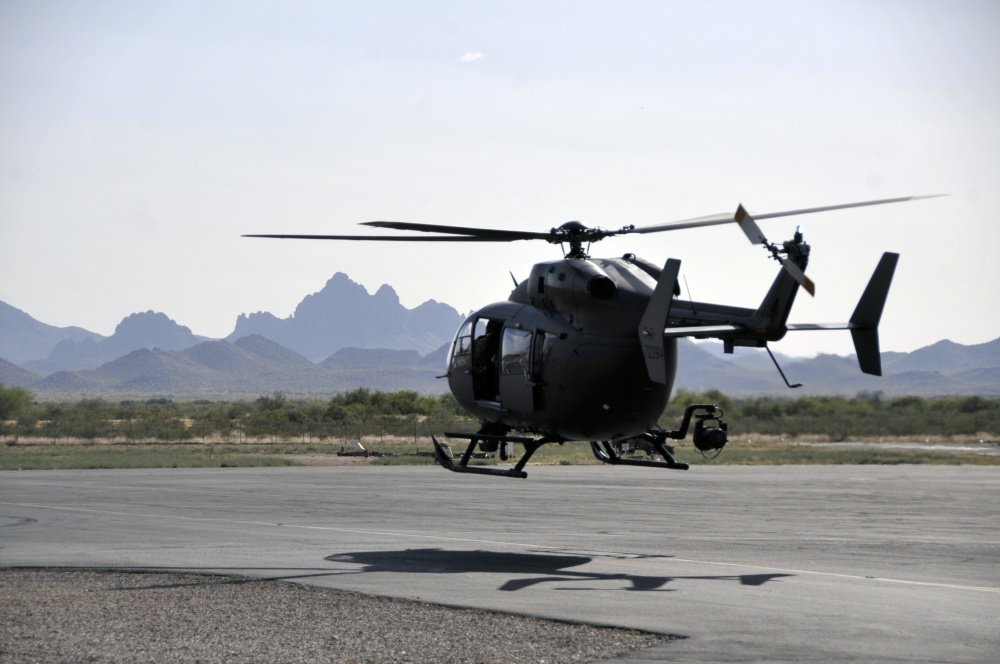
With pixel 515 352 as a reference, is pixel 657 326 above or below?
above

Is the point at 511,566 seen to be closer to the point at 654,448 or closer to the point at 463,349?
the point at 654,448

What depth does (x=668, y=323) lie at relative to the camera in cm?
1814

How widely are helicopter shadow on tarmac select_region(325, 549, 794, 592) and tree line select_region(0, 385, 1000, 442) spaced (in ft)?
159

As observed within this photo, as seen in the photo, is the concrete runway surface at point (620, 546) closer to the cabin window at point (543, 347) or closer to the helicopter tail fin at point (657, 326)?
the helicopter tail fin at point (657, 326)

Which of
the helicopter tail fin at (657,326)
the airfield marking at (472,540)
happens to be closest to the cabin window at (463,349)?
the airfield marking at (472,540)

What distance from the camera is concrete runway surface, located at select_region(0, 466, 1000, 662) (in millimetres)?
13000

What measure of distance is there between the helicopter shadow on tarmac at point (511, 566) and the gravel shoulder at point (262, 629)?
2389 millimetres

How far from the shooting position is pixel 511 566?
1778 centimetres

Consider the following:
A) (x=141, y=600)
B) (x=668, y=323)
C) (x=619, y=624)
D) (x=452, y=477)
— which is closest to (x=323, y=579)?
(x=141, y=600)

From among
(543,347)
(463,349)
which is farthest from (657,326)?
(463,349)

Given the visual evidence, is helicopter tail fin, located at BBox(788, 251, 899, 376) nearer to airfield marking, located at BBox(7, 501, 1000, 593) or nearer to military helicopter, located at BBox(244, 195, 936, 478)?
military helicopter, located at BBox(244, 195, 936, 478)

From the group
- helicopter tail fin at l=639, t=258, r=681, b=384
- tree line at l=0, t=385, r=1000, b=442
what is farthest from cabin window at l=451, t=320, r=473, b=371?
tree line at l=0, t=385, r=1000, b=442

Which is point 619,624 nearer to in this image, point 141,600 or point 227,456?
point 141,600

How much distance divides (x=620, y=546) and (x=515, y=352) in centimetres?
393
